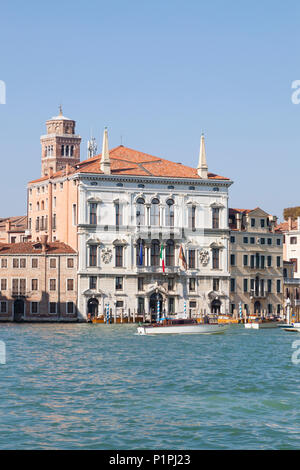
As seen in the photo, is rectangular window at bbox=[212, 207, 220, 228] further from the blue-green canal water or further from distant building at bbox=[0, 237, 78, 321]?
the blue-green canal water

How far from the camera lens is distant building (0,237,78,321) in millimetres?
71000

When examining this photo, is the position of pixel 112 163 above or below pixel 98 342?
above

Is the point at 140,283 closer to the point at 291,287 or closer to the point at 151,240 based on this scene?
the point at 151,240

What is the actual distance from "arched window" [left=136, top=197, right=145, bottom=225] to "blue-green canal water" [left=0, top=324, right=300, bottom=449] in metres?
25.5

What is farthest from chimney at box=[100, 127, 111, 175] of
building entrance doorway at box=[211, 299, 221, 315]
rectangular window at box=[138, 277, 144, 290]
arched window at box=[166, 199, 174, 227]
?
building entrance doorway at box=[211, 299, 221, 315]

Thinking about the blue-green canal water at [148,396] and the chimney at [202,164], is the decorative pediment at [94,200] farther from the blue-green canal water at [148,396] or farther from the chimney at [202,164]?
the blue-green canal water at [148,396]

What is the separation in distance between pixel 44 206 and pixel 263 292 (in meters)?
18.6

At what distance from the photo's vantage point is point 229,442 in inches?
842

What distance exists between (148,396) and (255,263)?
168 ft

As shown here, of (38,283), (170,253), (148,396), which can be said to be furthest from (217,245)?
(148,396)

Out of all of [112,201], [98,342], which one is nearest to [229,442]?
[98,342]

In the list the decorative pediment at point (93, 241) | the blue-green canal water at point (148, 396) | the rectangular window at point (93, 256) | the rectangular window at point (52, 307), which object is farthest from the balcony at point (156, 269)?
the blue-green canal water at point (148, 396)
